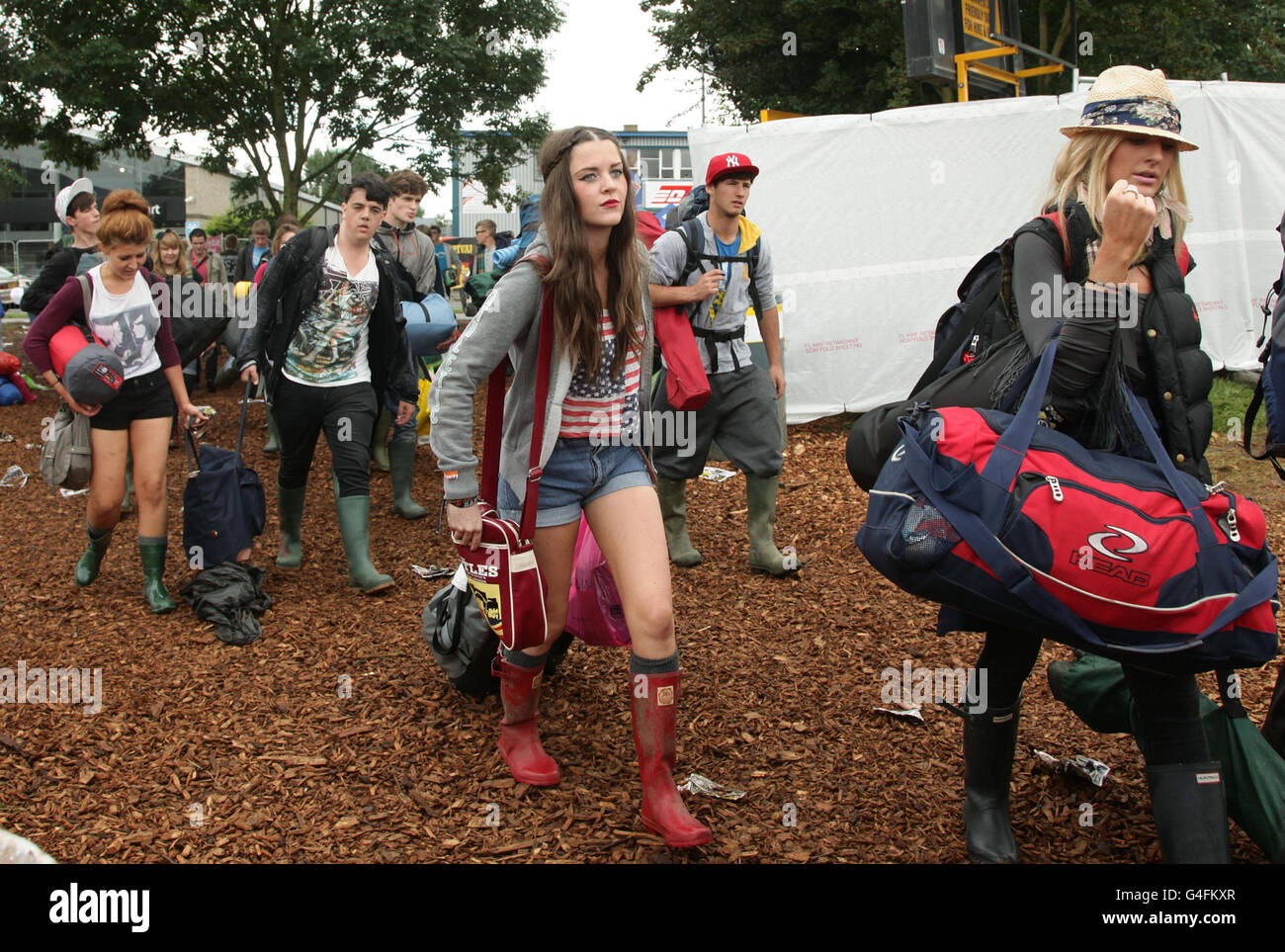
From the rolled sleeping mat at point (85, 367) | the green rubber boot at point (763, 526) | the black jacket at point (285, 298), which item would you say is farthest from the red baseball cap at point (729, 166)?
the rolled sleeping mat at point (85, 367)

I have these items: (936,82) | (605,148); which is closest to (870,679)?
(605,148)

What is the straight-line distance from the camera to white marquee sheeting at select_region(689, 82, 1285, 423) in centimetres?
984

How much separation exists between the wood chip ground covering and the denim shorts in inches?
37.4

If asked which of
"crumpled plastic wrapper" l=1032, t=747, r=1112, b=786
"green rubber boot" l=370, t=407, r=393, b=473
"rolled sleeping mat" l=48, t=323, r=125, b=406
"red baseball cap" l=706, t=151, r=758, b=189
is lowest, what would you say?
"crumpled plastic wrapper" l=1032, t=747, r=1112, b=786

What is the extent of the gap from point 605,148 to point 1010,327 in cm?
122

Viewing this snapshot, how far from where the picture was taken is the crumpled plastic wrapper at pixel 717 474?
8.46 m

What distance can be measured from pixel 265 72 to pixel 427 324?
10.6m

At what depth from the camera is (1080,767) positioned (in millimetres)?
3713

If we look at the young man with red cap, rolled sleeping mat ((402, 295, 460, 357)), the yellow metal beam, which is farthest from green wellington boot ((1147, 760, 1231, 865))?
the yellow metal beam

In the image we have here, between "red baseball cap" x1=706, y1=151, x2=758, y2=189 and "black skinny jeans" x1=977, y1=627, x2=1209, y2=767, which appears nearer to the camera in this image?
"black skinny jeans" x1=977, y1=627, x2=1209, y2=767

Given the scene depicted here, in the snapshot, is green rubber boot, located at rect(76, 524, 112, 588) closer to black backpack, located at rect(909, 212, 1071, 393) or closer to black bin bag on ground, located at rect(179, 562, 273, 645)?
black bin bag on ground, located at rect(179, 562, 273, 645)
